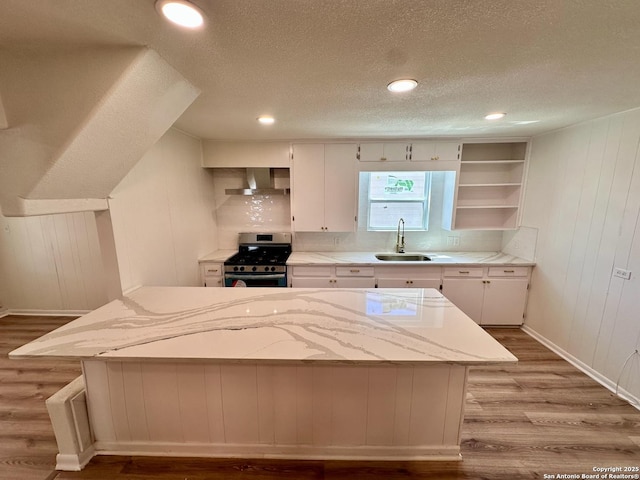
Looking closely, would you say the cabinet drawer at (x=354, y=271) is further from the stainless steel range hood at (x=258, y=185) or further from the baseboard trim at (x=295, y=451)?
the baseboard trim at (x=295, y=451)

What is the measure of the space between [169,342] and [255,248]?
224cm

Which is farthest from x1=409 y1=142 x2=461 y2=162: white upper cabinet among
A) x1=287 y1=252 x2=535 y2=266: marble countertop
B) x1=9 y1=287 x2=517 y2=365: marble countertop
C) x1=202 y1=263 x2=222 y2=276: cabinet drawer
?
x1=202 y1=263 x2=222 y2=276: cabinet drawer

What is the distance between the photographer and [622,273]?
80.4 inches

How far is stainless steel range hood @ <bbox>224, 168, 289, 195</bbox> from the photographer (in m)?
3.17

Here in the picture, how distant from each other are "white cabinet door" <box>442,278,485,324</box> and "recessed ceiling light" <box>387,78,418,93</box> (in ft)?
7.51

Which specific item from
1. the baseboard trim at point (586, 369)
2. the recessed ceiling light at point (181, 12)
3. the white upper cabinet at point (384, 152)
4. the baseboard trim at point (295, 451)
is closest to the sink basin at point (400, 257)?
the white upper cabinet at point (384, 152)

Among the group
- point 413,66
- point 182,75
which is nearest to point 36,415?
point 182,75

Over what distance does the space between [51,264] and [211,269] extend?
7.39ft

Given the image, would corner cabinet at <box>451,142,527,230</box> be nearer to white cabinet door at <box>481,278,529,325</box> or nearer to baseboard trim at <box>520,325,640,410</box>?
white cabinet door at <box>481,278,529,325</box>

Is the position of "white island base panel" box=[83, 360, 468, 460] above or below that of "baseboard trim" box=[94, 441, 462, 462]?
above

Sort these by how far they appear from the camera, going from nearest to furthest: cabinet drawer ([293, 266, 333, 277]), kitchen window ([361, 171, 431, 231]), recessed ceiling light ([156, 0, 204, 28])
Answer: recessed ceiling light ([156, 0, 204, 28])
cabinet drawer ([293, 266, 333, 277])
kitchen window ([361, 171, 431, 231])

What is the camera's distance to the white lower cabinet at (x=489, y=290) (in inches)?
117

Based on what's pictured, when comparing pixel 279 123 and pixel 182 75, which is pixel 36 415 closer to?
pixel 182 75

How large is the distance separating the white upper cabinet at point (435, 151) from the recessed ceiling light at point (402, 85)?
165cm
